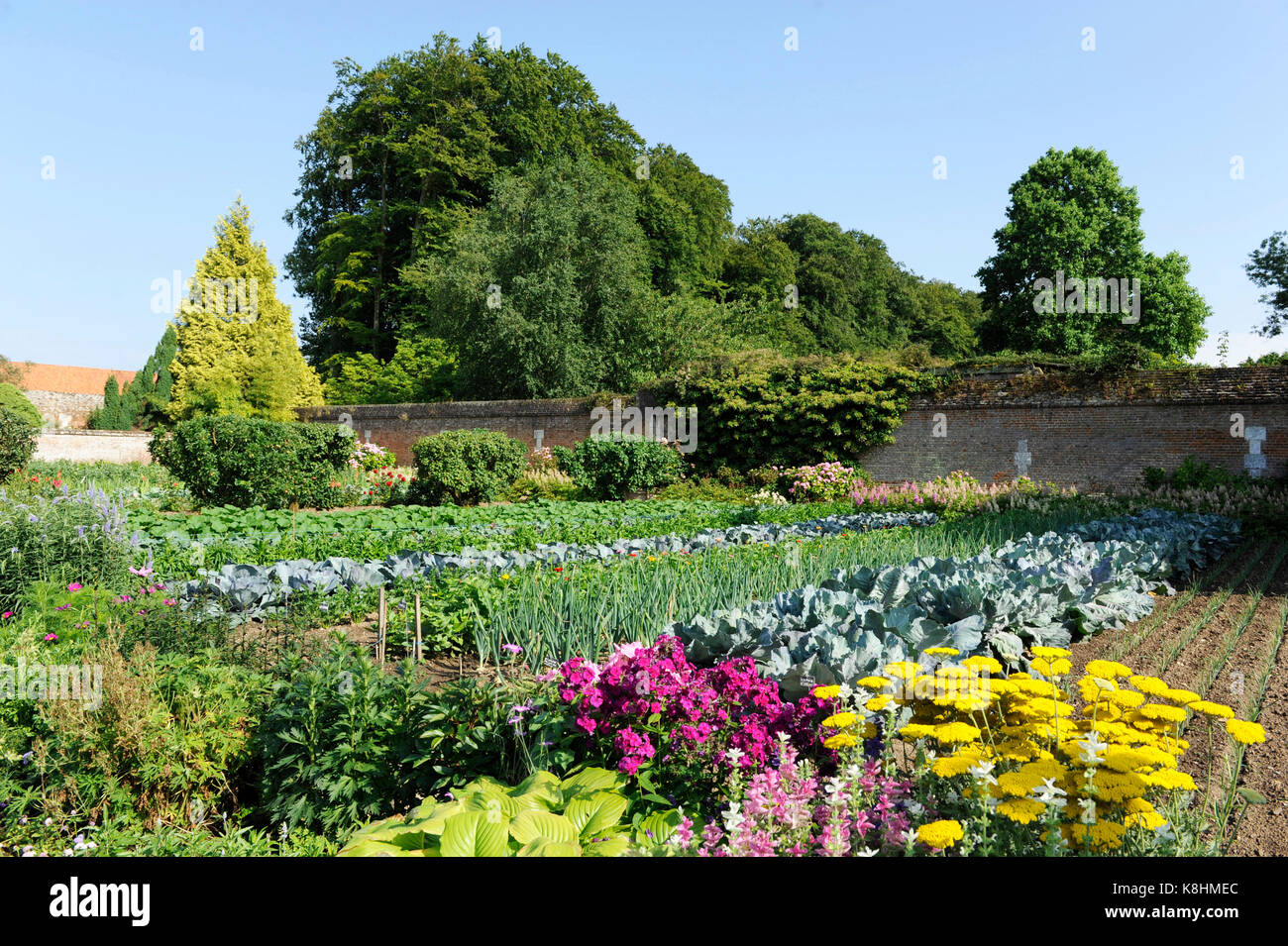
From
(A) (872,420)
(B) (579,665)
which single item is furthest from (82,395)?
(B) (579,665)

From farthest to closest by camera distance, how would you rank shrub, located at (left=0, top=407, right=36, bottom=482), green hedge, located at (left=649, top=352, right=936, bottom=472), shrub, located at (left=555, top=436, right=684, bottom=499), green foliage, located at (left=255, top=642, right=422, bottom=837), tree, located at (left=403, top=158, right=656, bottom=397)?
1. tree, located at (left=403, top=158, right=656, bottom=397)
2. green hedge, located at (left=649, top=352, right=936, bottom=472)
3. shrub, located at (left=555, top=436, right=684, bottom=499)
4. shrub, located at (left=0, top=407, right=36, bottom=482)
5. green foliage, located at (left=255, top=642, right=422, bottom=837)

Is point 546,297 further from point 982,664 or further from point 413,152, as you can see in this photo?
point 982,664

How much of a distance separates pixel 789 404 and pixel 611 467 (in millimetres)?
4196

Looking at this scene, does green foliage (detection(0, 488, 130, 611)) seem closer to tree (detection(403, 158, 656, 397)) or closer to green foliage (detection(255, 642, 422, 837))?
green foliage (detection(255, 642, 422, 837))

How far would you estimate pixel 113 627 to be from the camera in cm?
381

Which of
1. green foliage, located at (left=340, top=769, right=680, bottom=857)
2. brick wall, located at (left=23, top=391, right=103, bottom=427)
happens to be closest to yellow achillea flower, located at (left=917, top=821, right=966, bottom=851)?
green foliage, located at (left=340, top=769, right=680, bottom=857)

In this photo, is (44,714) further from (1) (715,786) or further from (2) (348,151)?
(2) (348,151)

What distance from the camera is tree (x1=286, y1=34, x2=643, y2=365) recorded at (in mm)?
26234

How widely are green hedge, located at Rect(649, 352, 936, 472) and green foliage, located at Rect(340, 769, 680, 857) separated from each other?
44.7 feet

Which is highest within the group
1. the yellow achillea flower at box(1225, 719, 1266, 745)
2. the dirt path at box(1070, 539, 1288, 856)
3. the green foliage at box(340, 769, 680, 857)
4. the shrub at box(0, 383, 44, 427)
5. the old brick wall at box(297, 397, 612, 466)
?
the shrub at box(0, 383, 44, 427)

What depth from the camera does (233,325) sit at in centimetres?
2580

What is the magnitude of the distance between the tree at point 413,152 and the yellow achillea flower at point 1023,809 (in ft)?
83.6

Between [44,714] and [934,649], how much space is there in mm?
3550

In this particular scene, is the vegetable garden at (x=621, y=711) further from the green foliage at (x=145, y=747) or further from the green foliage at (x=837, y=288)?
the green foliage at (x=837, y=288)
